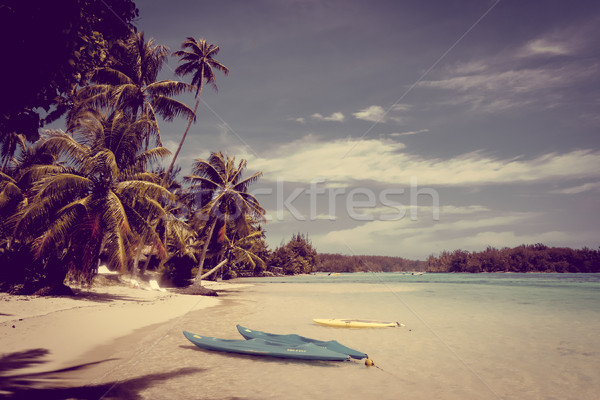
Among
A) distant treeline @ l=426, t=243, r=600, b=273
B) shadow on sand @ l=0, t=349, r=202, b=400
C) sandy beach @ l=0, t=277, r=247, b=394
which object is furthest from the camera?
distant treeline @ l=426, t=243, r=600, b=273

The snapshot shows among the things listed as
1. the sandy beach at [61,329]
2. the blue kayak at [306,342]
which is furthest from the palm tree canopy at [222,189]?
the blue kayak at [306,342]

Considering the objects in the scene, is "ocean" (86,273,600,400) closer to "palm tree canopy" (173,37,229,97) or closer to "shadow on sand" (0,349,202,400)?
"shadow on sand" (0,349,202,400)

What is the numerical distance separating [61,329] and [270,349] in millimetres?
5724

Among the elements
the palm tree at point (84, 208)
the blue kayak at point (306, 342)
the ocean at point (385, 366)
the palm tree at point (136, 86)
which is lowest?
the ocean at point (385, 366)

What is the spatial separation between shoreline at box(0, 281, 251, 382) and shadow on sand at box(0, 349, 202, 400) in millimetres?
16

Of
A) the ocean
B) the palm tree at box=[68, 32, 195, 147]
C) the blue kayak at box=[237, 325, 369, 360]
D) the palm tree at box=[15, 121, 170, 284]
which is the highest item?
the palm tree at box=[68, 32, 195, 147]

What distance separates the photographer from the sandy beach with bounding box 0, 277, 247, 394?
6.08 meters

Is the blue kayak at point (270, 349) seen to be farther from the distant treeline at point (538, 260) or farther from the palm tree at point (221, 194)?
the distant treeline at point (538, 260)

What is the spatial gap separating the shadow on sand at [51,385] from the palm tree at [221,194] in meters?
17.4

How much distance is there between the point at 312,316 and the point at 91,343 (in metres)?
9.19

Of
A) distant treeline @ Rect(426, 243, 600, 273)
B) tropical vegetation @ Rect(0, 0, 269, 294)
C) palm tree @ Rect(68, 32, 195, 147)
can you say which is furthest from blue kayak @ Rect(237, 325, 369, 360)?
distant treeline @ Rect(426, 243, 600, 273)

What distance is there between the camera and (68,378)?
581cm

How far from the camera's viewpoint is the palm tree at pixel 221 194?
24.1 meters

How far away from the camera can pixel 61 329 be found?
9.21m
